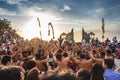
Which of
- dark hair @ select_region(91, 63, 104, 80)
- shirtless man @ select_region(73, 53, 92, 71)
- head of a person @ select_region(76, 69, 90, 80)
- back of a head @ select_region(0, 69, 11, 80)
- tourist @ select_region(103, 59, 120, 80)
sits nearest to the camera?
back of a head @ select_region(0, 69, 11, 80)

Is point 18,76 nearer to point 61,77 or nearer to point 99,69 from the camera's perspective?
point 61,77

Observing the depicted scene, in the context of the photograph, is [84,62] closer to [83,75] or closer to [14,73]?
[83,75]

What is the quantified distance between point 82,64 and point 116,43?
15.5 m

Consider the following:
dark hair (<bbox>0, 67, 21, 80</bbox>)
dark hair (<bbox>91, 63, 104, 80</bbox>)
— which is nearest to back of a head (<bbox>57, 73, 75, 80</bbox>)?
dark hair (<bbox>0, 67, 21, 80</bbox>)

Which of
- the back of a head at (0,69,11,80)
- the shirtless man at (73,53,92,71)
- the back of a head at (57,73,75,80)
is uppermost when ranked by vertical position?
the back of a head at (57,73,75,80)

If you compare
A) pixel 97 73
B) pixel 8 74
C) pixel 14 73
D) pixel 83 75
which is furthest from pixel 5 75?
pixel 97 73

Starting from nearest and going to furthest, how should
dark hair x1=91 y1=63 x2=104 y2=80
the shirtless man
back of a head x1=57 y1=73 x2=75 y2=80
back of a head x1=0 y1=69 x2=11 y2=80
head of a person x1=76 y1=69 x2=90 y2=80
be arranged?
back of a head x1=57 y1=73 x2=75 y2=80
back of a head x1=0 y1=69 x2=11 y2=80
head of a person x1=76 y1=69 x2=90 y2=80
dark hair x1=91 y1=63 x2=104 y2=80
the shirtless man

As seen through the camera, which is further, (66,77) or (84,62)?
(84,62)

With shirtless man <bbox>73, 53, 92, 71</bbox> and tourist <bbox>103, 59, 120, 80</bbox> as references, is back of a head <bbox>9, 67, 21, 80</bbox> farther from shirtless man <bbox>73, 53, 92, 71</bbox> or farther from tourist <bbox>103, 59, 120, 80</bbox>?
shirtless man <bbox>73, 53, 92, 71</bbox>

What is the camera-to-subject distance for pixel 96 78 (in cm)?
680

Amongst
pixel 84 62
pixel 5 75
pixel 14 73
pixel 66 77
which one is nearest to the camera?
pixel 66 77

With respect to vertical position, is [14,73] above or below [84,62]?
above

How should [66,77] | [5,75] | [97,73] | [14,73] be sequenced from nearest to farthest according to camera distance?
[66,77] < [5,75] < [14,73] < [97,73]

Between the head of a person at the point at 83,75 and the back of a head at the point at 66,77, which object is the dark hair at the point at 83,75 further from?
the back of a head at the point at 66,77
